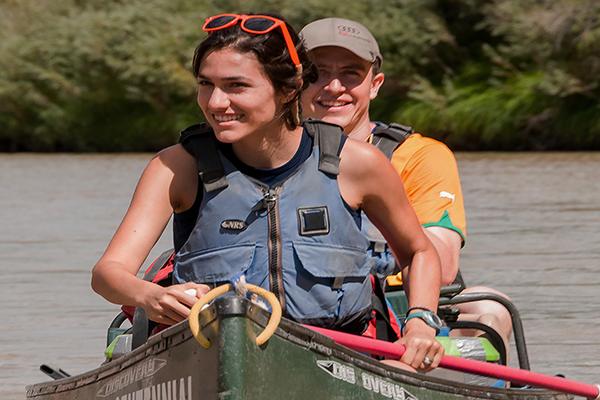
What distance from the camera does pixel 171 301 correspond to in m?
3.55

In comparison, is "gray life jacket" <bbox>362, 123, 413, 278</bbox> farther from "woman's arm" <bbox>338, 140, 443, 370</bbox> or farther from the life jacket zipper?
the life jacket zipper

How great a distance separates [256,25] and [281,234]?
0.52 m

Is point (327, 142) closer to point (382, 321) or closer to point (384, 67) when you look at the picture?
point (382, 321)

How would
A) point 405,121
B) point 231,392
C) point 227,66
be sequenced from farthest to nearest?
point 405,121 → point 227,66 → point 231,392

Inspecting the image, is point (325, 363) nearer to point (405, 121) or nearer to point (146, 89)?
point (405, 121)

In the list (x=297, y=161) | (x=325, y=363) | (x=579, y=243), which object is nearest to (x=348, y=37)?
(x=297, y=161)

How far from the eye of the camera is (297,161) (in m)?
3.91

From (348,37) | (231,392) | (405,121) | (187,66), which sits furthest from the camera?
(187,66)

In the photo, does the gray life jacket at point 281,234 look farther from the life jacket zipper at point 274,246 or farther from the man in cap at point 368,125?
the man in cap at point 368,125

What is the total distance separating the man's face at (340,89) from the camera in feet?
17.3

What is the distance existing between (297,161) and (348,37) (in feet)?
4.54

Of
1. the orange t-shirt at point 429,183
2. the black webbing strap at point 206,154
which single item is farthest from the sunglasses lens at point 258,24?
the orange t-shirt at point 429,183

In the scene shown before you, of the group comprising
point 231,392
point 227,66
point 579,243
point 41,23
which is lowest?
point 579,243

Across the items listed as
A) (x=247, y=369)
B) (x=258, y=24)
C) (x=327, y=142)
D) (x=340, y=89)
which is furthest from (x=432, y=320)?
(x=340, y=89)
